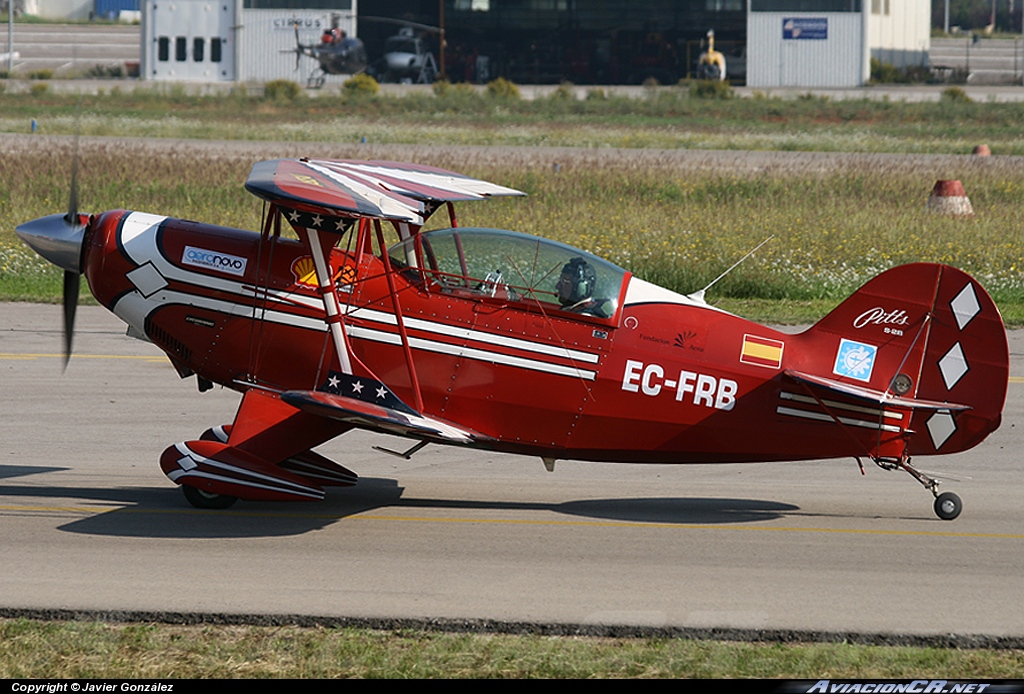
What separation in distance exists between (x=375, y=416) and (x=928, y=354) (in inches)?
156

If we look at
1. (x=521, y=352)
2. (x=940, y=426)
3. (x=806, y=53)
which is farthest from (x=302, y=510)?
(x=806, y=53)

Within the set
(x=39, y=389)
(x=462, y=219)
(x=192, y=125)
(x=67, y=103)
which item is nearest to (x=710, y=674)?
(x=39, y=389)

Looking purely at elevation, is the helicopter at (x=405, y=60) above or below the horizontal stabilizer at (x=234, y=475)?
above

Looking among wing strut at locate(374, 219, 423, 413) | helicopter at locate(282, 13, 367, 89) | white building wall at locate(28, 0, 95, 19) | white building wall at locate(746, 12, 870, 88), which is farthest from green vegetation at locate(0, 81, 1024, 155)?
white building wall at locate(28, 0, 95, 19)

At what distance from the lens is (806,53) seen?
82.7 meters

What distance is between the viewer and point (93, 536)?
8.50 meters

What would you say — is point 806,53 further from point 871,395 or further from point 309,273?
point 309,273

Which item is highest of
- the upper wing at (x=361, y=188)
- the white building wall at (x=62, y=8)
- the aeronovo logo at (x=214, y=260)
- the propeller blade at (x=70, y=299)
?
the white building wall at (x=62, y=8)

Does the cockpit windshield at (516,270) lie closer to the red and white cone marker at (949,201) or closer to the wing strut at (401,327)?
the wing strut at (401,327)

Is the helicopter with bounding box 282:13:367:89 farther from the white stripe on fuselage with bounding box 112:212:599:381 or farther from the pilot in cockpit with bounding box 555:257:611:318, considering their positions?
the pilot in cockpit with bounding box 555:257:611:318

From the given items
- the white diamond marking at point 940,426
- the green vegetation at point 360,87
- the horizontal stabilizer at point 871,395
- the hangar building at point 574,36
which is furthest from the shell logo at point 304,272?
the hangar building at point 574,36

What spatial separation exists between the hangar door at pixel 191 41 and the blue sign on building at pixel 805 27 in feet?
122

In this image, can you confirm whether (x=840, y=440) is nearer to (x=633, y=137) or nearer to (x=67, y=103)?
(x=633, y=137)

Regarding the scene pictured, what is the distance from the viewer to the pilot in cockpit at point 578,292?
349 inches
